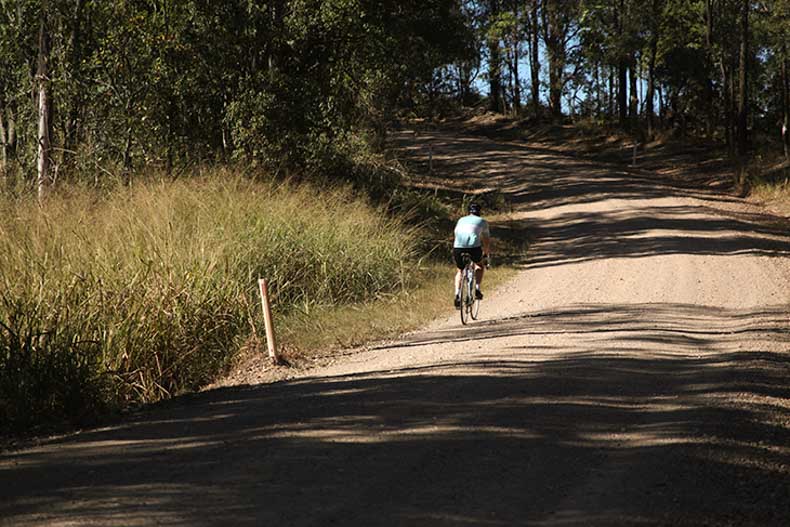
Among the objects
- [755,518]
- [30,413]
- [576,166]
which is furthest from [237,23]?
[576,166]

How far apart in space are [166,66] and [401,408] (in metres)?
15.9

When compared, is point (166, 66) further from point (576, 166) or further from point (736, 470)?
point (576, 166)

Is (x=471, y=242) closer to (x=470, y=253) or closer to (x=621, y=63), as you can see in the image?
(x=470, y=253)

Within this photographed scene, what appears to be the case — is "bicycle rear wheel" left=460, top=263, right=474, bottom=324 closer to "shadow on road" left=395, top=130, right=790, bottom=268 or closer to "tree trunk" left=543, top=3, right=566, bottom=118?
"shadow on road" left=395, top=130, right=790, bottom=268

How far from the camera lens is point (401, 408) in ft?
28.3

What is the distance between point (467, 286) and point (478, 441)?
322 inches

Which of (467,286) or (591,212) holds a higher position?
(467,286)

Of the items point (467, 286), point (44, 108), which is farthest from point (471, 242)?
point (44, 108)

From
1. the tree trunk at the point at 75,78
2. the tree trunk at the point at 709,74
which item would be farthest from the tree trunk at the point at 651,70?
the tree trunk at the point at 75,78

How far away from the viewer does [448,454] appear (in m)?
7.10

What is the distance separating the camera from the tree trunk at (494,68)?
6512 centimetres

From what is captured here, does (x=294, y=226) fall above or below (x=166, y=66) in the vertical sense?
below

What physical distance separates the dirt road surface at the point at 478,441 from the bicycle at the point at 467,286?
A: 32cm

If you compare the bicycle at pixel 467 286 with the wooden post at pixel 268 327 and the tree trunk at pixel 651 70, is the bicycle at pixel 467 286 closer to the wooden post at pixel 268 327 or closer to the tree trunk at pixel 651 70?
the wooden post at pixel 268 327
